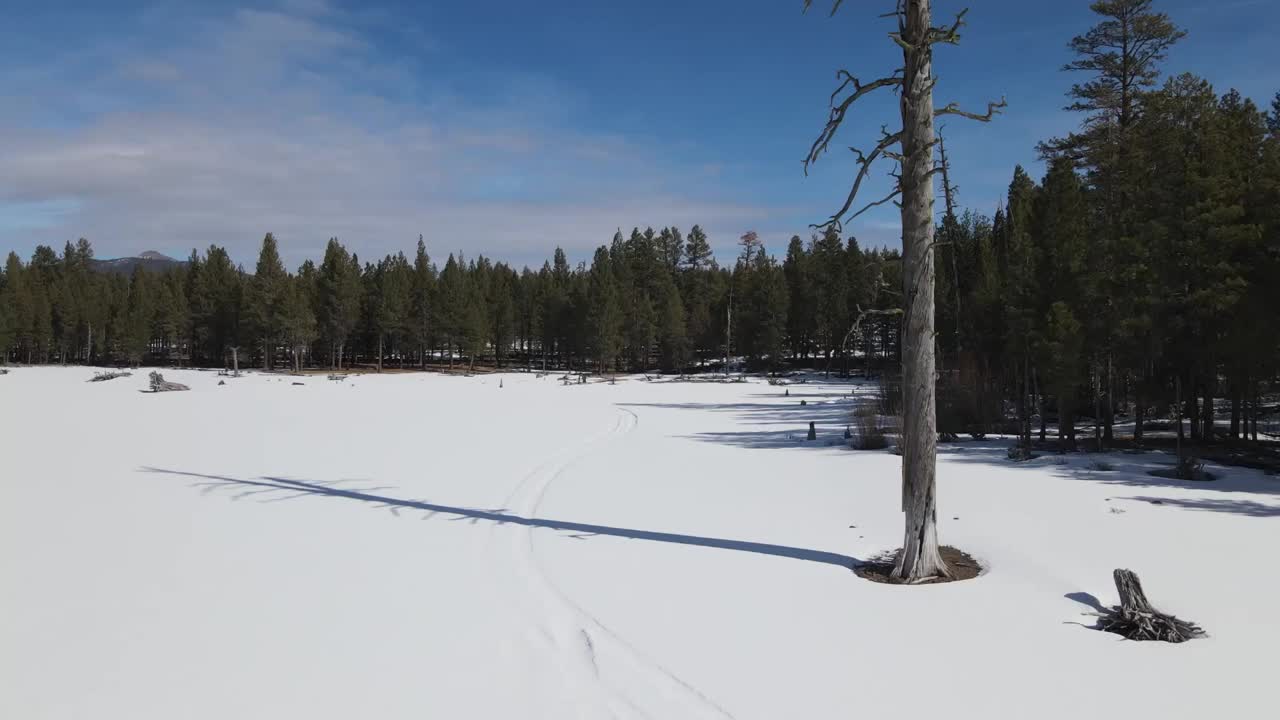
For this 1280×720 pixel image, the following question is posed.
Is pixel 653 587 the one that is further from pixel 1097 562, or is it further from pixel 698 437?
pixel 698 437

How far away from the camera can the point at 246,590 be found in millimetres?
7184

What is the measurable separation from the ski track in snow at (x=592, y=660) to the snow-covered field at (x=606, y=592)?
0.08 feet

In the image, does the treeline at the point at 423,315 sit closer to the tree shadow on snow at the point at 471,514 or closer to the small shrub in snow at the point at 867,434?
the small shrub in snow at the point at 867,434

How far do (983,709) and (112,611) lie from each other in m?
7.00

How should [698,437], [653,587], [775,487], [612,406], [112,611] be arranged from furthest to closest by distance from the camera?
[612,406], [698,437], [775,487], [653,587], [112,611]

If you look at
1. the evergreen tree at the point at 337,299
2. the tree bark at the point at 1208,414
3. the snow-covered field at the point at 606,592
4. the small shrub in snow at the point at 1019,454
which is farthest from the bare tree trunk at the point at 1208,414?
the evergreen tree at the point at 337,299

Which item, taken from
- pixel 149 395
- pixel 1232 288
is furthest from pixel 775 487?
pixel 149 395

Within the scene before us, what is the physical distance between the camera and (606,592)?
698cm

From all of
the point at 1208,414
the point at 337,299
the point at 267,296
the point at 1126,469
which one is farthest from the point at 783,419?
the point at 267,296

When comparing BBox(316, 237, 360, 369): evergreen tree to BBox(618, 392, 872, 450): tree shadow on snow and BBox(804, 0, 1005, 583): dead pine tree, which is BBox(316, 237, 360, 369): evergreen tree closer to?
BBox(618, 392, 872, 450): tree shadow on snow

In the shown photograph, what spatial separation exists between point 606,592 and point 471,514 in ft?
13.4

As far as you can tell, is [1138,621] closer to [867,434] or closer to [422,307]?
[867,434]

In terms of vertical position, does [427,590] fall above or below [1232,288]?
below

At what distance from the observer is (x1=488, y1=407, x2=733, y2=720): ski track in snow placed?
4.69 m
